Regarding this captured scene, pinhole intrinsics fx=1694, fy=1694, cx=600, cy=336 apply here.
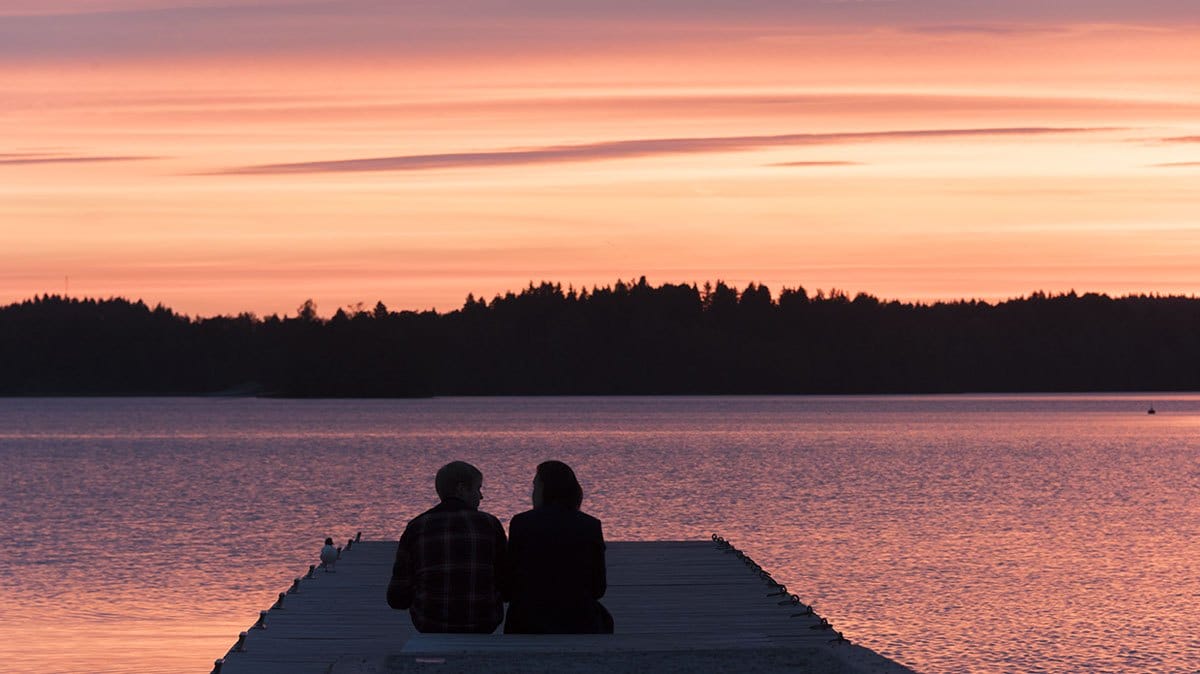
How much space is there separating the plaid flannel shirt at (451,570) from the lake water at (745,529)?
394 inches

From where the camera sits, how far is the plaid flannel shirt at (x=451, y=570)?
42.2 feet

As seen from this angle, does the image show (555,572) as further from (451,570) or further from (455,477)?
(455,477)

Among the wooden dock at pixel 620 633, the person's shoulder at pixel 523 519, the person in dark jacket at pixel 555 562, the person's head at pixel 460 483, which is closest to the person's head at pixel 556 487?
the person in dark jacket at pixel 555 562

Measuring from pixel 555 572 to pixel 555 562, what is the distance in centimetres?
10

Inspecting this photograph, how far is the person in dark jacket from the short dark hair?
1.48ft

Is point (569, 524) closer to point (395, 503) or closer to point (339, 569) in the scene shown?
point (339, 569)

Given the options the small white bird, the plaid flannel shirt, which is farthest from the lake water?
the plaid flannel shirt

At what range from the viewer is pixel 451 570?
1300 centimetres

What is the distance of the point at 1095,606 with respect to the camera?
29.0 meters

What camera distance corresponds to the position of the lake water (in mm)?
25516

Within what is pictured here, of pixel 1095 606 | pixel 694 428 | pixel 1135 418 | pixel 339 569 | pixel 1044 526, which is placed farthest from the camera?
pixel 1135 418

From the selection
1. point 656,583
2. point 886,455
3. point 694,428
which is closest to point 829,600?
point 656,583

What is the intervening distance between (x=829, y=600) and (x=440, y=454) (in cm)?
7416

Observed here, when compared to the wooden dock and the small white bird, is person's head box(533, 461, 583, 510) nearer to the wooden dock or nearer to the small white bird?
the wooden dock
